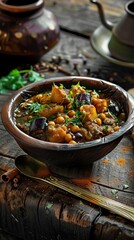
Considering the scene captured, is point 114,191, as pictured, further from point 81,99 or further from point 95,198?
point 81,99

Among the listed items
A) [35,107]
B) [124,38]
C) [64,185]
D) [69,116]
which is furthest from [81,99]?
[124,38]

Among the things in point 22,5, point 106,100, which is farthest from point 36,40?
point 106,100

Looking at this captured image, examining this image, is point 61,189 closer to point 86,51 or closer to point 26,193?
point 26,193

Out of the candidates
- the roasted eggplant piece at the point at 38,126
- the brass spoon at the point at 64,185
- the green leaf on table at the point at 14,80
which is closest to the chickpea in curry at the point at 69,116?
the roasted eggplant piece at the point at 38,126

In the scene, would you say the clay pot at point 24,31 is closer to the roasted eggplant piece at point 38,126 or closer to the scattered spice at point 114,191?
the roasted eggplant piece at point 38,126

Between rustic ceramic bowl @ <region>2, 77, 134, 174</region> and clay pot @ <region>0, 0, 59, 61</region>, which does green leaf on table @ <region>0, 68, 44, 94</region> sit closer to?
clay pot @ <region>0, 0, 59, 61</region>

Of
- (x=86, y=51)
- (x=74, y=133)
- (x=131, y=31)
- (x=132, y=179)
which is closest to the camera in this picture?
(x=74, y=133)
